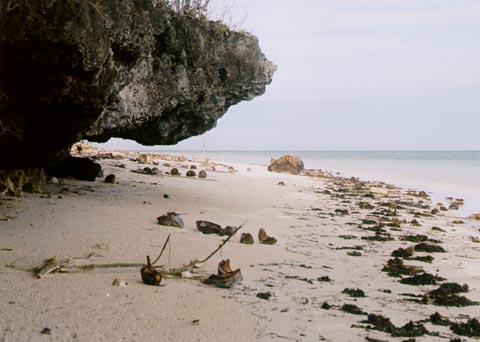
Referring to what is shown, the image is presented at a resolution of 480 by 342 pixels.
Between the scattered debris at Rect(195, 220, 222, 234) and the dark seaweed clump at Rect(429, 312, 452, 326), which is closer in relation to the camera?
the dark seaweed clump at Rect(429, 312, 452, 326)

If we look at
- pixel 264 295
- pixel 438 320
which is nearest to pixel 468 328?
pixel 438 320

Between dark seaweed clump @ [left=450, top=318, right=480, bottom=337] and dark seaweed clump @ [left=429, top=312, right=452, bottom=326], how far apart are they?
0.07 m

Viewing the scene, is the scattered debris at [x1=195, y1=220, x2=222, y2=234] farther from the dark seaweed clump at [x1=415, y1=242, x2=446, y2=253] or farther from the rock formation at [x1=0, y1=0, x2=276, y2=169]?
the dark seaweed clump at [x1=415, y1=242, x2=446, y2=253]

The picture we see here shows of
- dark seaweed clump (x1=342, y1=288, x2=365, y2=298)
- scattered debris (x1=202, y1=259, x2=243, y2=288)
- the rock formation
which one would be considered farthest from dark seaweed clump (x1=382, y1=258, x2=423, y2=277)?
the rock formation

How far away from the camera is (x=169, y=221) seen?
567cm

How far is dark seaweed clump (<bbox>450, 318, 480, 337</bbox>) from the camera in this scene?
3.11 m

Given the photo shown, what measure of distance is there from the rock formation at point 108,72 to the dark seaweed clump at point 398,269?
3.31 meters

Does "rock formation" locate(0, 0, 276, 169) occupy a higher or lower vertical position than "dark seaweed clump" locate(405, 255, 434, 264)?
higher

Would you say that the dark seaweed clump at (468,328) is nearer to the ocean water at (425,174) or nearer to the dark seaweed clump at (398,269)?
the dark seaweed clump at (398,269)

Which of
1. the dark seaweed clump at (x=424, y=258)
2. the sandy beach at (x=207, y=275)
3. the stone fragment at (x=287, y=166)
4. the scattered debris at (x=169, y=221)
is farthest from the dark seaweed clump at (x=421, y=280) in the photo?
the stone fragment at (x=287, y=166)

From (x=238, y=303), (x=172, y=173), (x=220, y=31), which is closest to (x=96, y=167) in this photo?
(x=220, y=31)

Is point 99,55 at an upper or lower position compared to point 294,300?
upper

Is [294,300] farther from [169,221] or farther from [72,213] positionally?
[72,213]

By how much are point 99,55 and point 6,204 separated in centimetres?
213
